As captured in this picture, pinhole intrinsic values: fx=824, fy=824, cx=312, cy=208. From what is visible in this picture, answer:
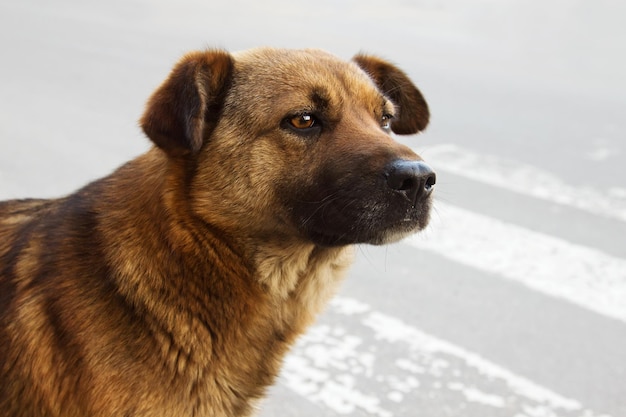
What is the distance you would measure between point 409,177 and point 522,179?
453 cm

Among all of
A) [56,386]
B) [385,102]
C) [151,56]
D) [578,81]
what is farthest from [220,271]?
[578,81]

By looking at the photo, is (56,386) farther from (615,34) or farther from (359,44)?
(615,34)

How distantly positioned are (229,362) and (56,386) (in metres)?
0.58

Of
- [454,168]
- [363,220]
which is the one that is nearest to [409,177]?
[363,220]

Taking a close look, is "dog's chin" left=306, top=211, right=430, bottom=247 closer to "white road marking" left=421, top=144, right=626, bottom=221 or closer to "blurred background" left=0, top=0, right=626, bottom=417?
"blurred background" left=0, top=0, right=626, bottom=417

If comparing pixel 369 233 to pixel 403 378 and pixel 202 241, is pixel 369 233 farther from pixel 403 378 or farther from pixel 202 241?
pixel 403 378

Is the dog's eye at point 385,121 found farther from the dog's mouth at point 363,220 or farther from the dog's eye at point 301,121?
the dog's mouth at point 363,220

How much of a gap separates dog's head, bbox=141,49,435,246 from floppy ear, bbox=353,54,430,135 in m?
0.49

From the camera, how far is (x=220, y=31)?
1147 cm

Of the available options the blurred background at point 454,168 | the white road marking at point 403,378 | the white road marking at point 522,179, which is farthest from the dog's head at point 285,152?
the white road marking at point 522,179

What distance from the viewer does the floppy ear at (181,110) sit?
279 cm

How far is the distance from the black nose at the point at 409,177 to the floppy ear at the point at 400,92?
2.83 feet

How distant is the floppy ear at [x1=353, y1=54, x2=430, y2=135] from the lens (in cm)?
367

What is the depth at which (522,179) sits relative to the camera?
7.10 meters
